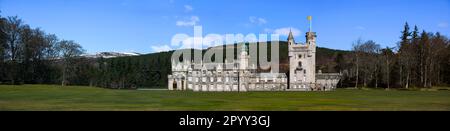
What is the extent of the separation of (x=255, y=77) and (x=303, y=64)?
9.84 meters

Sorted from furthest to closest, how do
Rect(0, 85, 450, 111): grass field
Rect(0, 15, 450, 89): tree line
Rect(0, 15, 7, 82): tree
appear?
Rect(0, 15, 450, 89): tree line → Rect(0, 15, 7, 82): tree → Rect(0, 85, 450, 111): grass field

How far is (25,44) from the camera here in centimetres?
7762

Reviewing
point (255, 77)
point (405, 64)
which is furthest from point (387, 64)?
point (255, 77)

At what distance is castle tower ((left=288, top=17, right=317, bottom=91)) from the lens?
94.1 metres

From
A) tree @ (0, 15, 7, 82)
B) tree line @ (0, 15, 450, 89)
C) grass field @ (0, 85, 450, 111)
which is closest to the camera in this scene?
grass field @ (0, 85, 450, 111)

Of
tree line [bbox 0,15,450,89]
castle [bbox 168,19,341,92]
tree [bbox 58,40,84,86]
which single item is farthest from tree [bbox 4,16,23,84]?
castle [bbox 168,19,341,92]

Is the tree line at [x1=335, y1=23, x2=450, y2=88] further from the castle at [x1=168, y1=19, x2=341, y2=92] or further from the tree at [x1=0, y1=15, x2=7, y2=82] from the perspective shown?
the tree at [x1=0, y1=15, x2=7, y2=82]

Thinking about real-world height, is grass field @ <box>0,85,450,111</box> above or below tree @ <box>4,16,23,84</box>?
below

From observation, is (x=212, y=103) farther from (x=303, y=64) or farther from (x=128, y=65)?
(x=128, y=65)

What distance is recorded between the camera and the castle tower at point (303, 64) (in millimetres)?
94125

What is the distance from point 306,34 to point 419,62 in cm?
2225

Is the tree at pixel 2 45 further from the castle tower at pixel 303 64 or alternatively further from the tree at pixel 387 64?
the tree at pixel 387 64

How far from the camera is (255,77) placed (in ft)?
306
